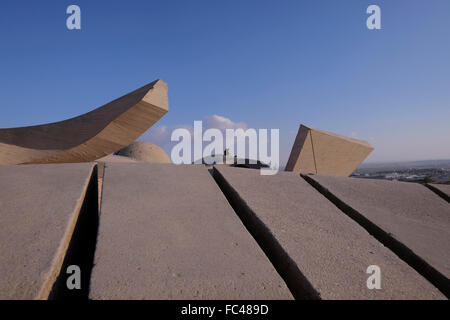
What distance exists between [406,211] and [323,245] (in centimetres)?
130

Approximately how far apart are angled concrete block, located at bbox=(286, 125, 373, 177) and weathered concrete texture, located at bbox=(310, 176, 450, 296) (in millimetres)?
4729

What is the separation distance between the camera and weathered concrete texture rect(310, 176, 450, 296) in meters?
1.85

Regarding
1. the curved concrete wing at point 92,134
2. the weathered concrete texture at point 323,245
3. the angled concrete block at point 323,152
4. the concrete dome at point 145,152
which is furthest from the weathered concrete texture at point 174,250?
the concrete dome at point 145,152

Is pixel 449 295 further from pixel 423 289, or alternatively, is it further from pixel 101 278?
pixel 101 278

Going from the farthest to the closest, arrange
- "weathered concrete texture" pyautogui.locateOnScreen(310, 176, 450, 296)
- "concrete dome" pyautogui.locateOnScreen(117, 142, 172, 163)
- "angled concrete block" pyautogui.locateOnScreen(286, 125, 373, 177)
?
"concrete dome" pyautogui.locateOnScreen(117, 142, 172, 163) < "angled concrete block" pyautogui.locateOnScreen(286, 125, 373, 177) < "weathered concrete texture" pyautogui.locateOnScreen(310, 176, 450, 296)

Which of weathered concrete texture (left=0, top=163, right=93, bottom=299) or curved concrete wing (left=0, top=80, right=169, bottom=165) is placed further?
curved concrete wing (left=0, top=80, right=169, bottom=165)

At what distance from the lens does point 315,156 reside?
8.15 m

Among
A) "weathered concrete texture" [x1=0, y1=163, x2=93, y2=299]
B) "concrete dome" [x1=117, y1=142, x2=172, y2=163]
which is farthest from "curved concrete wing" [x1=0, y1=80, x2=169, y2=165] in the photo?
"concrete dome" [x1=117, y1=142, x2=172, y2=163]

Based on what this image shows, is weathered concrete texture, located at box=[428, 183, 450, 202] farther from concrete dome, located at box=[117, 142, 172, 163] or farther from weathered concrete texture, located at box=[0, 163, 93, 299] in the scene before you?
concrete dome, located at box=[117, 142, 172, 163]

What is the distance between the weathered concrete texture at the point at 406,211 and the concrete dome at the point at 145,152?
38.2 ft

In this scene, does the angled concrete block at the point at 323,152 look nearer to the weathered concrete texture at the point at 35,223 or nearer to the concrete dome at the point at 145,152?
the weathered concrete texture at the point at 35,223
